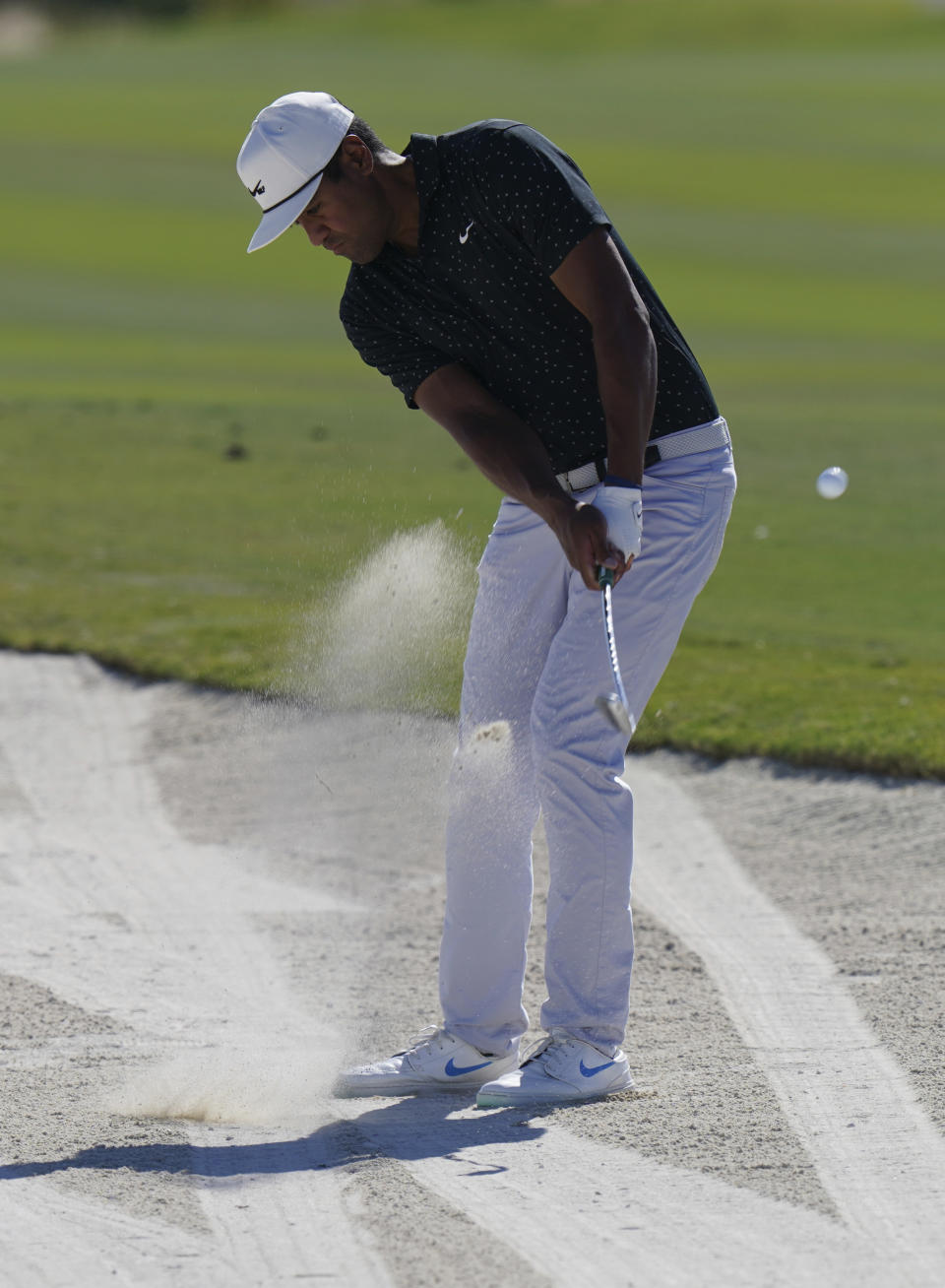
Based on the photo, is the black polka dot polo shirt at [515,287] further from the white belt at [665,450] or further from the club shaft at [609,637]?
the club shaft at [609,637]

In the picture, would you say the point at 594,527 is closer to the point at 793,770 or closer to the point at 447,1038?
the point at 447,1038

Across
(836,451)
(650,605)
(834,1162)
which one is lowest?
(836,451)

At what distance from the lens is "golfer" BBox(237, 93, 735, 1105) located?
3.54 meters

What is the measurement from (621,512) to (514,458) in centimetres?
31

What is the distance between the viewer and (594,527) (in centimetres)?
350

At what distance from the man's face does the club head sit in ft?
3.37

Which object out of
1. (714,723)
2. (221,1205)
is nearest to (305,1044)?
(221,1205)

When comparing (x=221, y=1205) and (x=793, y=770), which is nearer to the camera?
(x=221, y=1205)

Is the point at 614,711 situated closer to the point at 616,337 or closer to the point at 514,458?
the point at 514,458

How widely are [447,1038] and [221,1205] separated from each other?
866 mm

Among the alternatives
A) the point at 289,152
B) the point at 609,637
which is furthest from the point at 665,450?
the point at 289,152

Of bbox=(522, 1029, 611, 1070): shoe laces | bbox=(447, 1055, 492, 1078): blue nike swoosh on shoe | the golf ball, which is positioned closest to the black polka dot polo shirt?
bbox=(522, 1029, 611, 1070): shoe laces

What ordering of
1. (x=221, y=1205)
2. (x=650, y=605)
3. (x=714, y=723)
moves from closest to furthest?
(x=221, y=1205) < (x=650, y=605) < (x=714, y=723)

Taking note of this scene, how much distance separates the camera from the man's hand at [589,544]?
350 centimetres
